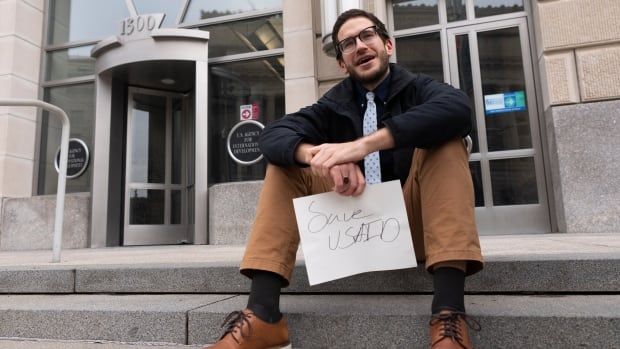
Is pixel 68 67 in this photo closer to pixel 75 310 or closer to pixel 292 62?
pixel 292 62

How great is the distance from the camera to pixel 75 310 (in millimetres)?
2066

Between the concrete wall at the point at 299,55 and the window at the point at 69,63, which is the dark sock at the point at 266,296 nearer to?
the concrete wall at the point at 299,55

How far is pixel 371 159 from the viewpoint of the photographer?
1901 mm

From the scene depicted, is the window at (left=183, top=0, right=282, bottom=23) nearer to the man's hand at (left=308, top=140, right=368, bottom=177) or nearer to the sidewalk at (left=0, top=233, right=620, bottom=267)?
the sidewalk at (left=0, top=233, right=620, bottom=267)

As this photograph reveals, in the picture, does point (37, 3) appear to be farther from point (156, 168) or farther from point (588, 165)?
point (588, 165)

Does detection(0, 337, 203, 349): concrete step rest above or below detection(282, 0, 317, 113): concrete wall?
below

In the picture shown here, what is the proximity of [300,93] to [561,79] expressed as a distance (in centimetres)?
275

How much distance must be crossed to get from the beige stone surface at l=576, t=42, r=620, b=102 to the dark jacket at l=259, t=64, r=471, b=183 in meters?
3.28

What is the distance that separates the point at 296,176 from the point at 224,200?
3.78 metres

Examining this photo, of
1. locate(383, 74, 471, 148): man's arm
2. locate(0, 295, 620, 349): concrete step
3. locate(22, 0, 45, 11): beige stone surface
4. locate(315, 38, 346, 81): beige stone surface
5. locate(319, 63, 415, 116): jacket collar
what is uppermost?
locate(22, 0, 45, 11): beige stone surface

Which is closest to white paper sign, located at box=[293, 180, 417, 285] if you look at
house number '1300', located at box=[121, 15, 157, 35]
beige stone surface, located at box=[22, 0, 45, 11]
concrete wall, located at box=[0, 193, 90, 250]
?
house number '1300', located at box=[121, 15, 157, 35]

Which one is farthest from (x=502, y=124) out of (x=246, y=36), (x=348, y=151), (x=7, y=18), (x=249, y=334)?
(x=7, y=18)

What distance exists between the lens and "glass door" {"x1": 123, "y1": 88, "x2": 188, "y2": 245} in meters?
6.38

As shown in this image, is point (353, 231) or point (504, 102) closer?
point (353, 231)
